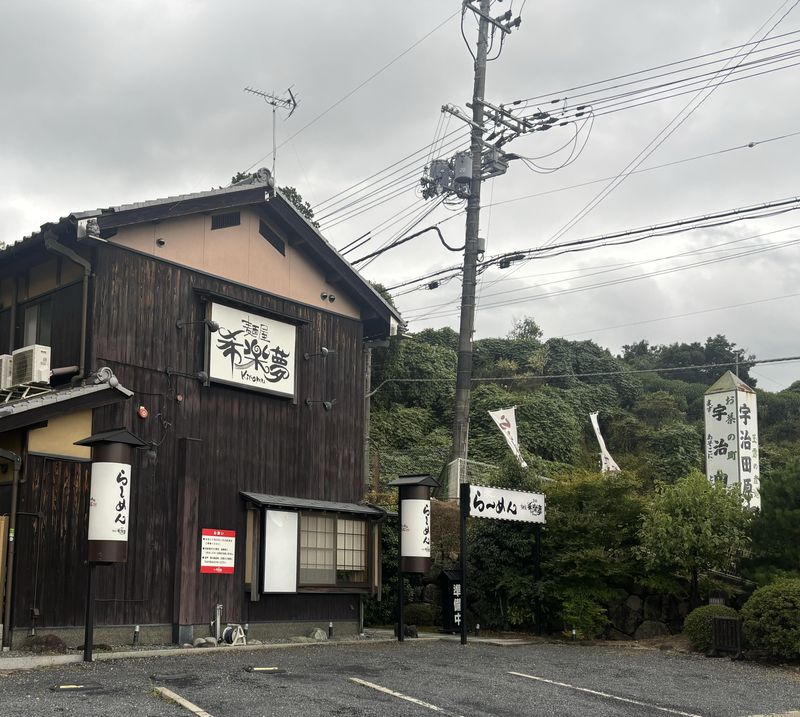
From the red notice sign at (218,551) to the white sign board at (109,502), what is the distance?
342 centimetres

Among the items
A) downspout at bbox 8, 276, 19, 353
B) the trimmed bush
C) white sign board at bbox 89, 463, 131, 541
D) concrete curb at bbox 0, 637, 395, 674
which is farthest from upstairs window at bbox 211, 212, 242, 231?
the trimmed bush

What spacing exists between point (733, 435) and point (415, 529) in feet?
29.3

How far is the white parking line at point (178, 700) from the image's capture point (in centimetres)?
923

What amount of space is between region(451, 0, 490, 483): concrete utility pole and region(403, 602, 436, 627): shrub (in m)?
3.85

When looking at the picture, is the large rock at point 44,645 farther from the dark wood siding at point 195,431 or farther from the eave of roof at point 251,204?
the eave of roof at point 251,204

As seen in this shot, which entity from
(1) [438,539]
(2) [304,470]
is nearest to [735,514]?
(1) [438,539]

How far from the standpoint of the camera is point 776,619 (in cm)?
1514

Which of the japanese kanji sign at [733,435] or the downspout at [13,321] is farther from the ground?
the downspout at [13,321]

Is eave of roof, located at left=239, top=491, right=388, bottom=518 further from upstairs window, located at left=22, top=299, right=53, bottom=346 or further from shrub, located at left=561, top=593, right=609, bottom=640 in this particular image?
upstairs window, located at left=22, top=299, right=53, bottom=346


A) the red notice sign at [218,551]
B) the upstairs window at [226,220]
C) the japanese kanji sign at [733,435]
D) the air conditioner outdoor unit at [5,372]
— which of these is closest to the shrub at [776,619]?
the japanese kanji sign at [733,435]

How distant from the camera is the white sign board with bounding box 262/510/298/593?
17109 mm

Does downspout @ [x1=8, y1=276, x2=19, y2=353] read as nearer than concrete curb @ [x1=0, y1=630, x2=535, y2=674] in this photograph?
No

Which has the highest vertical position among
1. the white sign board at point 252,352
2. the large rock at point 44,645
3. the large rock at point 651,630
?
the white sign board at point 252,352

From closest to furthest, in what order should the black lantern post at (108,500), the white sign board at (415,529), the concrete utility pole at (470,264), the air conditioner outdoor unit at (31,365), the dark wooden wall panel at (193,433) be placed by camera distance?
the black lantern post at (108,500), the air conditioner outdoor unit at (31,365), the dark wooden wall panel at (193,433), the white sign board at (415,529), the concrete utility pole at (470,264)
